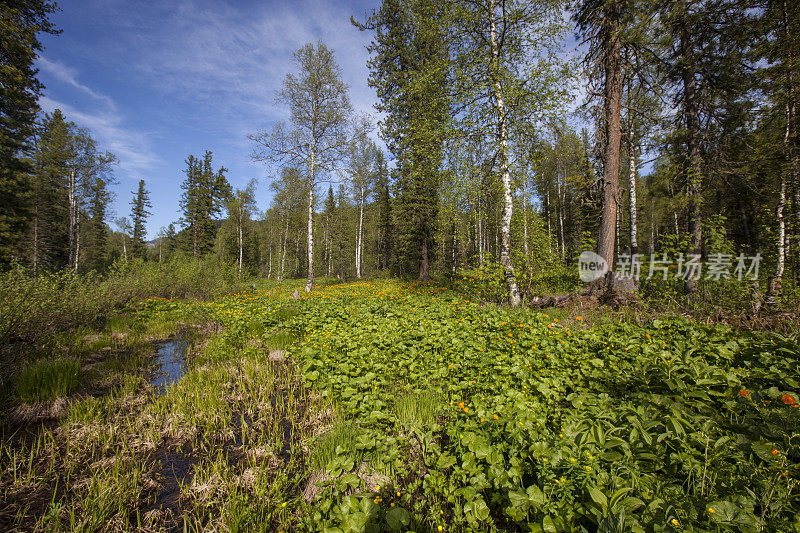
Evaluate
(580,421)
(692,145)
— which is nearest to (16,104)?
(580,421)

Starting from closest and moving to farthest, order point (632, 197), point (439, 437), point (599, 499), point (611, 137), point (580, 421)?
point (599, 499) < point (580, 421) < point (439, 437) < point (611, 137) < point (632, 197)

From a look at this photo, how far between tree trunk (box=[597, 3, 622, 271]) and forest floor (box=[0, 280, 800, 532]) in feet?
8.91

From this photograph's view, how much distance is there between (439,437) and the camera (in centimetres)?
299

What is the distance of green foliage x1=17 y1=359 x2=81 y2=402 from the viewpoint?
3.80 m

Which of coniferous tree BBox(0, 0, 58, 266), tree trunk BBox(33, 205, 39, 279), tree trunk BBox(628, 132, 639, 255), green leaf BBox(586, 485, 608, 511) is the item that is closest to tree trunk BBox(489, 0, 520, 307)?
tree trunk BBox(628, 132, 639, 255)

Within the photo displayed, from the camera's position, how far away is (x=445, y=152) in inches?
318

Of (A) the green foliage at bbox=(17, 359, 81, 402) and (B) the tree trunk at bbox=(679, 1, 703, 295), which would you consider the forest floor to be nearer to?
(A) the green foliage at bbox=(17, 359, 81, 402)

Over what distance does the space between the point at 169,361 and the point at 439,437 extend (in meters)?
6.16

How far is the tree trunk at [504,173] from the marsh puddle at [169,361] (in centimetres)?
759

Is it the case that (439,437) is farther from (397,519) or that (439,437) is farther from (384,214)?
(384,214)

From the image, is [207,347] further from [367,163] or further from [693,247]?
[367,163]

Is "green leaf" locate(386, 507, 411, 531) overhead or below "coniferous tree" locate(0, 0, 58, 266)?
below

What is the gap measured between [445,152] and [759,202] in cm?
1651

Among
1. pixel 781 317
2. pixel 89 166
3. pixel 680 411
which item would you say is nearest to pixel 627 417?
pixel 680 411
